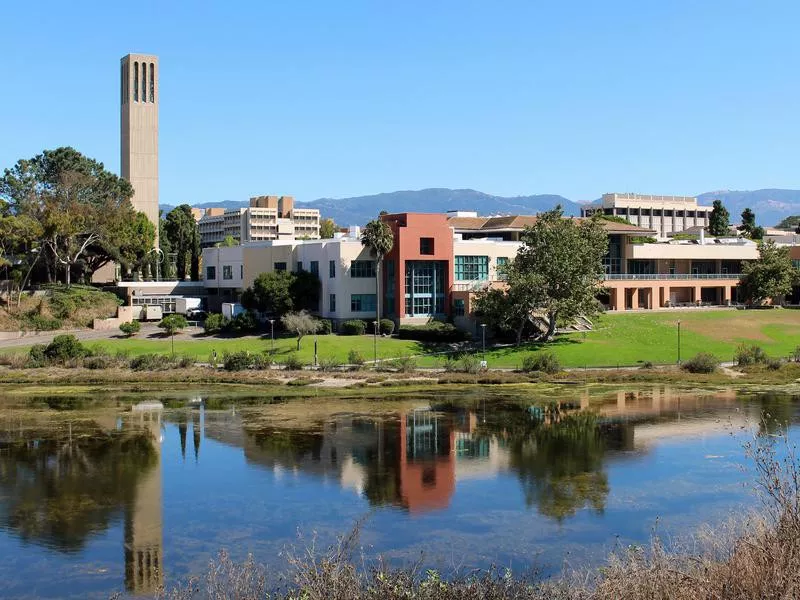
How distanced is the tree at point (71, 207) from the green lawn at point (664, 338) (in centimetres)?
4474

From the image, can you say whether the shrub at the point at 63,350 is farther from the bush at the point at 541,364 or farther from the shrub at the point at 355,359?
the bush at the point at 541,364

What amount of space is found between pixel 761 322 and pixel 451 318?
3024 centimetres

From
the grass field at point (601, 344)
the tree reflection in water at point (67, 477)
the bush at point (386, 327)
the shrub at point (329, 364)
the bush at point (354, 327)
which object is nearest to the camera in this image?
the tree reflection in water at point (67, 477)

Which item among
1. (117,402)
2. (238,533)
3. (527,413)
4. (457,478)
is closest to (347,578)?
(238,533)

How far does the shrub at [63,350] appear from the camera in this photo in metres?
76.2

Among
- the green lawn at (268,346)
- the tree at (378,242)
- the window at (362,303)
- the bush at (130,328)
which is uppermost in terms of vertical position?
the tree at (378,242)

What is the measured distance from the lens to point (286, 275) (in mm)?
90438

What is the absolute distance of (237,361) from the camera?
240 ft

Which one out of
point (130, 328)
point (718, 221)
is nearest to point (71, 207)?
point (130, 328)

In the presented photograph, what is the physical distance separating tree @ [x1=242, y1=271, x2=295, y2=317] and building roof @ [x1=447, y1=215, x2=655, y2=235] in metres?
23.5

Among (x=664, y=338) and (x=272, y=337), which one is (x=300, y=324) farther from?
(x=664, y=338)

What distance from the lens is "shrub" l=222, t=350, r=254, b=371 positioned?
73.0 metres

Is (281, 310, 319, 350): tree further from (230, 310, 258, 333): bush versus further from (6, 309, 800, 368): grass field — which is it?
(230, 310, 258, 333): bush

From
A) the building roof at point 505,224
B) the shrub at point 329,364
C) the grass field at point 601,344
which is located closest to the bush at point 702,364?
the grass field at point 601,344
